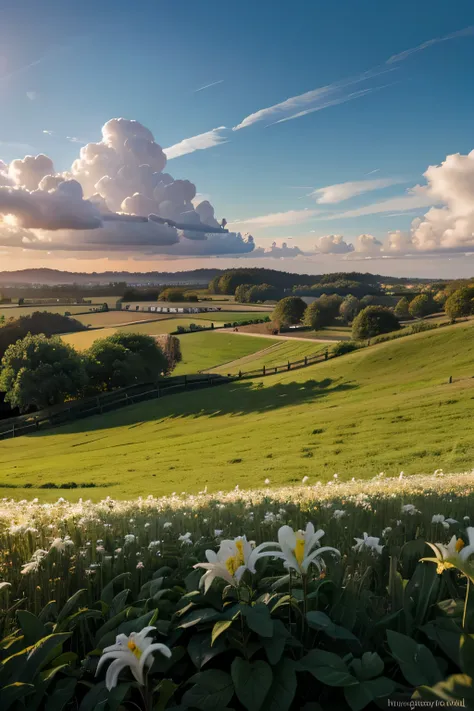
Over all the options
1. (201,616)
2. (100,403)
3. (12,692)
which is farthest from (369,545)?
(100,403)

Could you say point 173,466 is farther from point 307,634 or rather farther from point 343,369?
point 343,369

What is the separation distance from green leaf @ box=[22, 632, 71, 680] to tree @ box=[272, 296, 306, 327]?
120 metres

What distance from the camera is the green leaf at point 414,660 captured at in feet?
9.87

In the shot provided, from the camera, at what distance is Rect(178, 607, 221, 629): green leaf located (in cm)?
340

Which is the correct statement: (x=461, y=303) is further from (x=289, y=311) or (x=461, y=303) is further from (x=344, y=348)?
(x=289, y=311)

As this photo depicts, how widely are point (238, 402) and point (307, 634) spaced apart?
54.3m

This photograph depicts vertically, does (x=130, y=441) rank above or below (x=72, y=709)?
below

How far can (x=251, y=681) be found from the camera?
299cm

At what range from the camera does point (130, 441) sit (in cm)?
4612

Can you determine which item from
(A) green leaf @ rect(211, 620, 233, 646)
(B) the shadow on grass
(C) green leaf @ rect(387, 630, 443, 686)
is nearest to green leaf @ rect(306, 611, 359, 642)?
(C) green leaf @ rect(387, 630, 443, 686)

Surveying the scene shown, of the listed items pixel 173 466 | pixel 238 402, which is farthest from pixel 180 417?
pixel 173 466

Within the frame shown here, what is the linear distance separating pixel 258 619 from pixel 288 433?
31778mm

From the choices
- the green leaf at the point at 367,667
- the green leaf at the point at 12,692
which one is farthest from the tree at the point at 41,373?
the green leaf at the point at 367,667

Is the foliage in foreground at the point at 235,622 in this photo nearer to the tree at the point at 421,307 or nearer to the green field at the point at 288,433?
the green field at the point at 288,433
